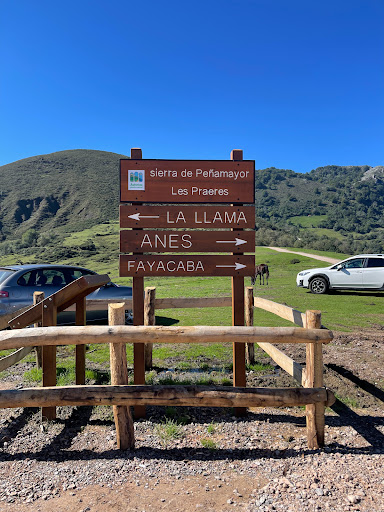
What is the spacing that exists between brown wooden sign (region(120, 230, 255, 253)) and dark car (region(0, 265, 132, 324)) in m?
3.56

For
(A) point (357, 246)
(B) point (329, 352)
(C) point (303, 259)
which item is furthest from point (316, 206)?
(B) point (329, 352)

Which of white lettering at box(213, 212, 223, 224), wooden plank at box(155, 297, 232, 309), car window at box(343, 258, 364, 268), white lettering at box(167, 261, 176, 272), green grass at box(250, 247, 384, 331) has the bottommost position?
green grass at box(250, 247, 384, 331)

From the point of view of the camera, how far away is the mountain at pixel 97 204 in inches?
3563

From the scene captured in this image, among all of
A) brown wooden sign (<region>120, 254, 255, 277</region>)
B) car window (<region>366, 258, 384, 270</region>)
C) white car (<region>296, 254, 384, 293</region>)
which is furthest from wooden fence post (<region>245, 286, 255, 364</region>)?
car window (<region>366, 258, 384, 270</region>)

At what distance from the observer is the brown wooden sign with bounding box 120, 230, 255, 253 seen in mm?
4621

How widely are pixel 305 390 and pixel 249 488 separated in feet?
3.37

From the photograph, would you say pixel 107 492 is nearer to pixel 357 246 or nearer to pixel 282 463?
pixel 282 463

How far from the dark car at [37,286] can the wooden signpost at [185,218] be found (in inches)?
141

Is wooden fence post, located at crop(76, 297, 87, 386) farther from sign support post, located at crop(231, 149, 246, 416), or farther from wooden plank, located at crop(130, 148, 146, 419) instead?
sign support post, located at crop(231, 149, 246, 416)

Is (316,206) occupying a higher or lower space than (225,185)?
higher

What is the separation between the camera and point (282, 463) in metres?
3.39

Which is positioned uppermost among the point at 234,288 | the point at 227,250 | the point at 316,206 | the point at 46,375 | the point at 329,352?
the point at 316,206

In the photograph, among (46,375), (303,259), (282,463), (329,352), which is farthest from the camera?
(303,259)

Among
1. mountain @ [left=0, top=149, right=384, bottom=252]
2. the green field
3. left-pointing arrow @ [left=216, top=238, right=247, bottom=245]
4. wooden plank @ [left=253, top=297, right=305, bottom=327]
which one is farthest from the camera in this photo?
mountain @ [left=0, top=149, right=384, bottom=252]
